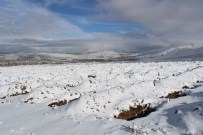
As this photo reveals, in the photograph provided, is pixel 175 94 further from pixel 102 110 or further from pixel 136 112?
pixel 102 110

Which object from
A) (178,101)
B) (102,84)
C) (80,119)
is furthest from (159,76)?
(80,119)

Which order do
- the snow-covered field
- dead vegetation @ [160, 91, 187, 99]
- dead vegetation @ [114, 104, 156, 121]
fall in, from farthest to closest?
dead vegetation @ [160, 91, 187, 99] < dead vegetation @ [114, 104, 156, 121] < the snow-covered field

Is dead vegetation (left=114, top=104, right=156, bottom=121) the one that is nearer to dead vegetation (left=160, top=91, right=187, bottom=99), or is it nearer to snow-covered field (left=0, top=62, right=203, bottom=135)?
snow-covered field (left=0, top=62, right=203, bottom=135)

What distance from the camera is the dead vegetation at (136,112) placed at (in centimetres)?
2081

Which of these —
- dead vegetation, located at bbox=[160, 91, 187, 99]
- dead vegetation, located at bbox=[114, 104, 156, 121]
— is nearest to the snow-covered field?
dead vegetation, located at bbox=[114, 104, 156, 121]

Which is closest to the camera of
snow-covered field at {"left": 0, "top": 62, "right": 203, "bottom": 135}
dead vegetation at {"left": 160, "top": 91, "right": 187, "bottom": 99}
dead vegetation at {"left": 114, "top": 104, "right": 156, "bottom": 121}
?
snow-covered field at {"left": 0, "top": 62, "right": 203, "bottom": 135}

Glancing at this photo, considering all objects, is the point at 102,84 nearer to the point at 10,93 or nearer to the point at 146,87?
the point at 146,87

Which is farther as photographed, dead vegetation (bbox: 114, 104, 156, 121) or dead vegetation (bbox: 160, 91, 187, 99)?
dead vegetation (bbox: 160, 91, 187, 99)

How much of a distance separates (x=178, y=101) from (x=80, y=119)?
7.01 m

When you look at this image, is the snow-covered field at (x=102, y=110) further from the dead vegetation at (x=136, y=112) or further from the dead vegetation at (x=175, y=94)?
the dead vegetation at (x=175, y=94)

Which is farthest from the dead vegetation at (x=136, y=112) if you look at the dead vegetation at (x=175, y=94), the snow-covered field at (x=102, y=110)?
the dead vegetation at (x=175, y=94)

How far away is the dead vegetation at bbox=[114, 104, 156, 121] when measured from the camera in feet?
68.3

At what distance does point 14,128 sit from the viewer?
1914cm

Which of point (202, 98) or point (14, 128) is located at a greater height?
point (202, 98)
